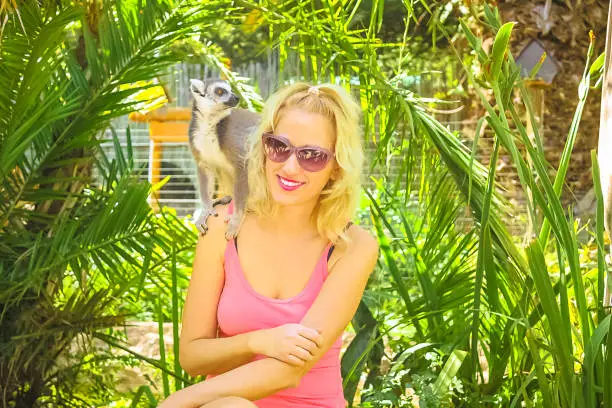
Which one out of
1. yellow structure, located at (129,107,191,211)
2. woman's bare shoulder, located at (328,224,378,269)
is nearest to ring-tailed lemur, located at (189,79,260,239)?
woman's bare shoulder, located at (328,224,378,269)

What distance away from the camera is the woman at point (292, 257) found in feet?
6.98

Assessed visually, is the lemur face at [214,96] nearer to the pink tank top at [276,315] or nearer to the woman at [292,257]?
the woman at [292,257]

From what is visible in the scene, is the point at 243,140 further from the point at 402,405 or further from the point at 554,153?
the point at 554,153

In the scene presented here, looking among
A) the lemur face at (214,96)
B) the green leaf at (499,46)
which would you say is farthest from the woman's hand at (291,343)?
the green leaf at (499,46)

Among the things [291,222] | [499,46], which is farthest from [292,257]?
[499,46]

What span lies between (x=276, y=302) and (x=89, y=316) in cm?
129

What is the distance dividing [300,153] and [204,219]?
0.32 meters

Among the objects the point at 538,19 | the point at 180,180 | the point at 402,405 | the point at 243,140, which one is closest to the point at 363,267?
the point at 243,140

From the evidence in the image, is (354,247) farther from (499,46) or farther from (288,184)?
(499,46)

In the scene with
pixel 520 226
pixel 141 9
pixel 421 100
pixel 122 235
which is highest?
pixel 141 9

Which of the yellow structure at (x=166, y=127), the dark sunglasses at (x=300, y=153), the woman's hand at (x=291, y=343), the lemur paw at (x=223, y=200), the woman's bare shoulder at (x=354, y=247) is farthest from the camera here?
the yellow structure at (x=166, y=127)

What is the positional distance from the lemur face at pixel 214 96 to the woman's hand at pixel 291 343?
23.6 inches

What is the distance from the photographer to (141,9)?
132 inches

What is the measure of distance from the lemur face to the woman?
108 mm
